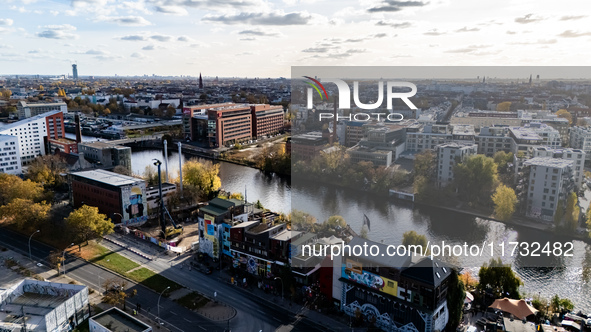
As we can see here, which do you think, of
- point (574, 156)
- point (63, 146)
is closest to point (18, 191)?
point (63, 146)

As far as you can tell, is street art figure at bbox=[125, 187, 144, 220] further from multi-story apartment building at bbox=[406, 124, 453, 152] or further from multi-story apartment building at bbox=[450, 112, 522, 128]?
multi-story apartment building at bbox=[450, 112, 522, 128]

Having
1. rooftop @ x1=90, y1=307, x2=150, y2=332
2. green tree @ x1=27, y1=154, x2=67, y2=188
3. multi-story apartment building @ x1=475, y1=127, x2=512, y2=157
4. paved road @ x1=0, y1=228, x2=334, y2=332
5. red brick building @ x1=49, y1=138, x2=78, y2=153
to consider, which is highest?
multi-story apartment building @ x1=475, y1=127, x2=512, y2=157

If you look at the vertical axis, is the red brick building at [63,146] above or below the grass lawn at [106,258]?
above

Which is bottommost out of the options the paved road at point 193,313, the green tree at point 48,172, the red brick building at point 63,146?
the paved road at point 193,313

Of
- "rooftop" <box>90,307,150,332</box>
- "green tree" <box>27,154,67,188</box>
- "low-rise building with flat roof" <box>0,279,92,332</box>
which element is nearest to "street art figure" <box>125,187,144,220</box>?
"low-rise building with flat roof" <box>0,279,92,332</box>

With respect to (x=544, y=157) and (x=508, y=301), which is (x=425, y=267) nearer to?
(x=508, y=301)

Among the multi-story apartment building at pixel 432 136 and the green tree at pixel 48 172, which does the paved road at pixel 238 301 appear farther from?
the green tree at pixel 48 172

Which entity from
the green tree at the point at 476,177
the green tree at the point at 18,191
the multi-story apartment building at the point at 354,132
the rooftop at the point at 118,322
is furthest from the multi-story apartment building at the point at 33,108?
the green tree at the point at 476,177
